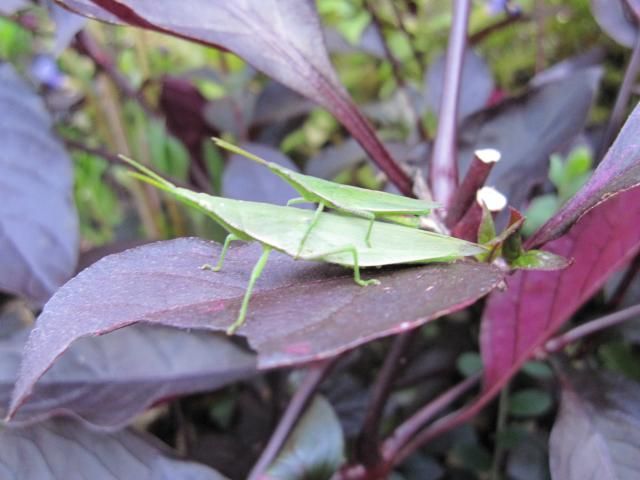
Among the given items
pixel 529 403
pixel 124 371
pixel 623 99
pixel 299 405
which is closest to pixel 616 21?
pixel 623 99

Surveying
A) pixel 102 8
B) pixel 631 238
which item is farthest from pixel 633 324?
pixel 102 8

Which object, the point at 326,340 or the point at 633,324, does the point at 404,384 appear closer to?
the point at 633,324

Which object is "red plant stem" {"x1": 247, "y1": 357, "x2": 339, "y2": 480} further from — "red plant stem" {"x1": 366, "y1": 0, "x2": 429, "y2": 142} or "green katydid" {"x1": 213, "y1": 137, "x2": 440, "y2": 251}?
"red plant stem" {"x1": 366, "y1": 0, "x2": 429, "y2": 142}

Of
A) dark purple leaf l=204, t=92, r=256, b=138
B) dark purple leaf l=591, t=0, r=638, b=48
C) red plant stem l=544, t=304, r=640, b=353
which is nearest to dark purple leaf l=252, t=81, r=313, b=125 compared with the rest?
dark purple leaf l=204, t=92, r=256, b=138

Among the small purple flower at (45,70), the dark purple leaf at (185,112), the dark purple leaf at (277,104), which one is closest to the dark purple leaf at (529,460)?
the dark purple leaf at (277,104)

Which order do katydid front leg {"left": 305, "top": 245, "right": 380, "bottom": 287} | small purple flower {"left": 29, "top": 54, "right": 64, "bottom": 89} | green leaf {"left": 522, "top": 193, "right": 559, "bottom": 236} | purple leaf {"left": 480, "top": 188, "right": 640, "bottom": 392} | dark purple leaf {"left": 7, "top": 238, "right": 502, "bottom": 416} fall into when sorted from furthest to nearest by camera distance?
small purple flower {"left": 29, "top": 54, "right": 64, "bottom": 89}, green leaf {"left": 522, "top": 193, "right": 559, "bottom": 236}, purple leaf {"left": 480, "top": 188, "right": 640, "bottom": 392}, katydid front leg {"left": 305, "top": 245, "right": 380, "bottom": 287}, dark purple leaf {"left": 7, "top": 238, "right": 502, "bottom": 416}
